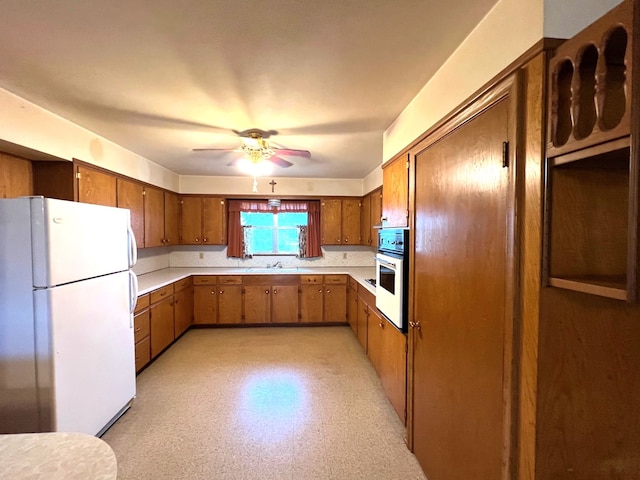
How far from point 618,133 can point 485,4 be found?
Answer: 85 centimetres

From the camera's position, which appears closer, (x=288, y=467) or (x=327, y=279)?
(x=288, y=467)

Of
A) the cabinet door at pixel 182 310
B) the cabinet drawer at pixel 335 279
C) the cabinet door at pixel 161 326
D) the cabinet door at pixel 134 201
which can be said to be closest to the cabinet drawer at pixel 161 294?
the cabinet door at pixel 161 326

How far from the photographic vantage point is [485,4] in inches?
46.9

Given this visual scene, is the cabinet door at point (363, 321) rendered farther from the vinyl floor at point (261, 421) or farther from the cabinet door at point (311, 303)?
the cabinet door at point (311, 303)

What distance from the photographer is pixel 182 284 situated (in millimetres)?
4133

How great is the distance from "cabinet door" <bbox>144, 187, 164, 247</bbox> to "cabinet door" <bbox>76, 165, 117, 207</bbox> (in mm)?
674

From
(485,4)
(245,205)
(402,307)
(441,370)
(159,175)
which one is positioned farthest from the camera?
(245,205)

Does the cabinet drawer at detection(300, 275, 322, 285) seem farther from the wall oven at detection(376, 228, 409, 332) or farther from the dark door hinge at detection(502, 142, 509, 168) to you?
the dark door hinge at detection(502, 142, 509, 168)

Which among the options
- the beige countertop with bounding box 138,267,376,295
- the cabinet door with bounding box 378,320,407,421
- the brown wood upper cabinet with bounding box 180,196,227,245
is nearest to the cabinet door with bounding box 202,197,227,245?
the brown wood upper cabinet with bounding box 180,196,227,245

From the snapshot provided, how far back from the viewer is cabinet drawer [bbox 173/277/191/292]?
12.9 ft

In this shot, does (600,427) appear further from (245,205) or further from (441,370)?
(245,205)

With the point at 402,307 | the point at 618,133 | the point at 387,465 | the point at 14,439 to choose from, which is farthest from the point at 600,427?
the point at 14,439

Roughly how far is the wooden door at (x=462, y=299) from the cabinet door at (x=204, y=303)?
3.43 metres

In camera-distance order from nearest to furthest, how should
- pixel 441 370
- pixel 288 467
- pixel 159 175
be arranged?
1. pixel 441 370
2. pixel 288 467
3. pixel 159 175
